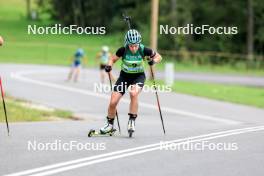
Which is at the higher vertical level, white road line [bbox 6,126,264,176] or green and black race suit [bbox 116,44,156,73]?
green and black race suit [bbox 116,44,156,73]

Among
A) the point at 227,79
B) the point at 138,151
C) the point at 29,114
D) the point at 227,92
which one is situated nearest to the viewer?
the point at 138,151

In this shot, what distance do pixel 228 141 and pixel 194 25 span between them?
52814 millimetres

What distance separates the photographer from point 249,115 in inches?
874

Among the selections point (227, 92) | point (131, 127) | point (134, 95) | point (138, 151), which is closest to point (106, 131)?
point (131, 127)

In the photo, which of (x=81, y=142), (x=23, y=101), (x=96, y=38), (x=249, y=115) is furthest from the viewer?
(x=96, y=38)

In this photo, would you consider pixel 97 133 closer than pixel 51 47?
Yes

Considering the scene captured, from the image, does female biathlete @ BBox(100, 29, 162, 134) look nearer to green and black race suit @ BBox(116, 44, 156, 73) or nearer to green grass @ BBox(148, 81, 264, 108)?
green and black race suit @ BBox(116, 44, 156, 73)

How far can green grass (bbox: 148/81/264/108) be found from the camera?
90.3ft

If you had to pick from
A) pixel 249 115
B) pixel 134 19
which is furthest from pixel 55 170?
pixel 134 19

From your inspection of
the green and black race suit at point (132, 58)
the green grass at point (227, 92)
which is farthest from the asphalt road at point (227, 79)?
the green and black race suit at point (132, 58)

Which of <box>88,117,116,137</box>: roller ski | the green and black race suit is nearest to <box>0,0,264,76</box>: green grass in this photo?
the green and black race suit

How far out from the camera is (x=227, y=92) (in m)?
31.5

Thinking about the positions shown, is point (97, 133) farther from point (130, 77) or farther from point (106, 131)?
point (130, 77)

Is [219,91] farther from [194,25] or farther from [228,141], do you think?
[194,25]
